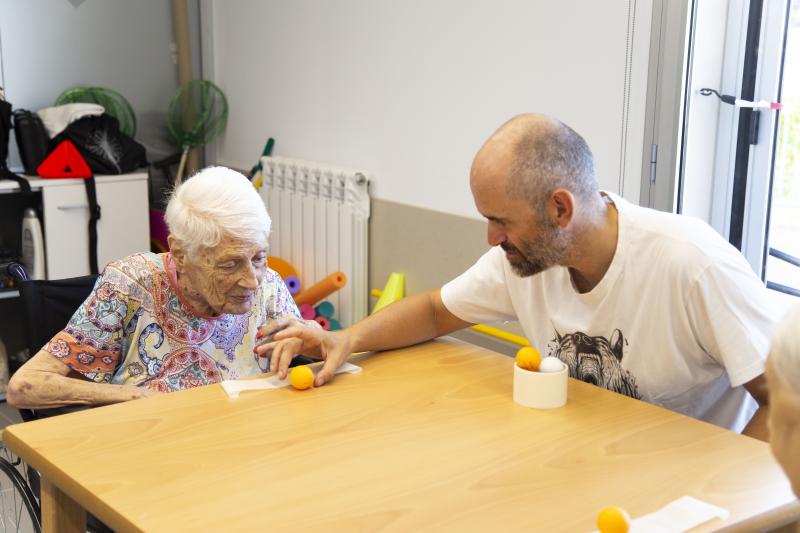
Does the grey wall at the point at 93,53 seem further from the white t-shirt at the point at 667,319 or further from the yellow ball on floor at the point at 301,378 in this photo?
the white t-shirt at the point at 667,319

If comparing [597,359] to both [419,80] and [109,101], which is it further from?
[109,101]

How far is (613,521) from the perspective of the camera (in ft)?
4.11

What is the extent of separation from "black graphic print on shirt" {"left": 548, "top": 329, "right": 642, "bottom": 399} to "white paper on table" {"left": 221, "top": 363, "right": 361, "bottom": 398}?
1.44 ft

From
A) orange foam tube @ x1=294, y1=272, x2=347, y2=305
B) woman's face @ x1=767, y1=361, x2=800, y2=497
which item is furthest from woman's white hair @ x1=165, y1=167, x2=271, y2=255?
orange foam tube @ x1=294, y1=272, x2=347, y2=305

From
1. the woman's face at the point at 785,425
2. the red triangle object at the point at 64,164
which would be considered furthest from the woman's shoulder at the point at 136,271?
the red triangle object at the point at 64,164

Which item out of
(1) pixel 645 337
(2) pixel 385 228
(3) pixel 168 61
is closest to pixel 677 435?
(1) pixel 645 337

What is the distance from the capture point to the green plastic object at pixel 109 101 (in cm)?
447

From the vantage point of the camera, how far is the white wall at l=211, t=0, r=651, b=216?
3031 mm

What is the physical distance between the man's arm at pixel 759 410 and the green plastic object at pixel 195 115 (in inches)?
139

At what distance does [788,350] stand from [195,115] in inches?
166

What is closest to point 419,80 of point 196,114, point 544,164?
point 196,114

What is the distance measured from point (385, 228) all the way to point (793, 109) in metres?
1.70

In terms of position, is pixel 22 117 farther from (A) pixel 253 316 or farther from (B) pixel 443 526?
(B) pixel 443 526

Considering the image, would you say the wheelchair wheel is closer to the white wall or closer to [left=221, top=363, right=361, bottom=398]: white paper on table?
[left=221, top=363, right=361, bottom=398]: white paper on table
